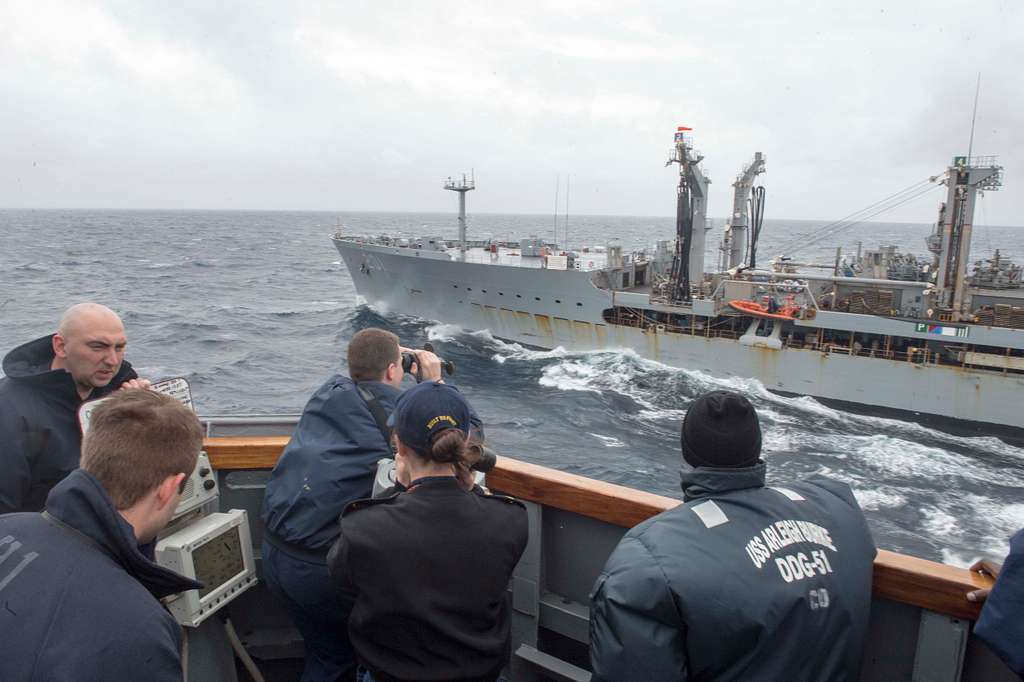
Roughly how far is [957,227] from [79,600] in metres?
24.6

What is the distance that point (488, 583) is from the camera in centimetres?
211

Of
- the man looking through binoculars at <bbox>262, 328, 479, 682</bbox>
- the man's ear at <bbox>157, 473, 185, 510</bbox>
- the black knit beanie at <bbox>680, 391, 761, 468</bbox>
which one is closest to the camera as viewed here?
the man's ear at <bbox>157, 473, 185, 510</bbox>

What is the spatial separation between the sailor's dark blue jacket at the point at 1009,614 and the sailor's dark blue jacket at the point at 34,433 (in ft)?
10.6

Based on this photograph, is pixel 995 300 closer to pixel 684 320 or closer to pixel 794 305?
pixel 794 305

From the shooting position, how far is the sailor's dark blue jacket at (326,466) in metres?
2.68

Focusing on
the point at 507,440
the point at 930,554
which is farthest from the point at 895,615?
the point at 507,440

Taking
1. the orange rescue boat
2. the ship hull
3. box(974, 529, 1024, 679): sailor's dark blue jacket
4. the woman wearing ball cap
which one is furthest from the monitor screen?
the ship hull

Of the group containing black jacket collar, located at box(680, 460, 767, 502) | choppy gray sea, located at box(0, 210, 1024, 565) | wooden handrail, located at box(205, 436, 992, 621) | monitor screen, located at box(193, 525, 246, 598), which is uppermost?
black jacket collar, located at box(680, 460, 767, 502)

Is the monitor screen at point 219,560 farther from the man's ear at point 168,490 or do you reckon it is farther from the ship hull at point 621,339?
the ship hull at point 621,339

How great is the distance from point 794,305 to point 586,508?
20977mm

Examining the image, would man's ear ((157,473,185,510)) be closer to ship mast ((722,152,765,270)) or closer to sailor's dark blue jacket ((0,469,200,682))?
sailor's dark blue jacket ((0,469,200,682))

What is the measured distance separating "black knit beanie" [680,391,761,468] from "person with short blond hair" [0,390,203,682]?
144 centimetres

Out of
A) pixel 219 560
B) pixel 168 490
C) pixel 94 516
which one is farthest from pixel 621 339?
pixel 94 516

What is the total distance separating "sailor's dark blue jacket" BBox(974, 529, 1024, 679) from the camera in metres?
1.78
